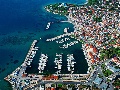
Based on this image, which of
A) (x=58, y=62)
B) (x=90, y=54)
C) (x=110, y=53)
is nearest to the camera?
(x=58, y=62)

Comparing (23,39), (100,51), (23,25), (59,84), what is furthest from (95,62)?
(23,25)

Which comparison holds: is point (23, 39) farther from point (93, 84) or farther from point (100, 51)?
point (93, 84)

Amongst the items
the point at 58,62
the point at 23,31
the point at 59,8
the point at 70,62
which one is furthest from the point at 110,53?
the point at 59,8

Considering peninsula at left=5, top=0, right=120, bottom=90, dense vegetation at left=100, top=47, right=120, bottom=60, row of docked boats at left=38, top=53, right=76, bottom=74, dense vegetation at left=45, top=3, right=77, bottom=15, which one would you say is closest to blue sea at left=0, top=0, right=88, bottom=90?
row of docked boats at left=38, top=53, right=76, bottom=74

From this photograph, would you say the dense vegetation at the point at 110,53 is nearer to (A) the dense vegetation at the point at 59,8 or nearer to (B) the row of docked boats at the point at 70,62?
(B) the row of docked boats at the point at 70,62

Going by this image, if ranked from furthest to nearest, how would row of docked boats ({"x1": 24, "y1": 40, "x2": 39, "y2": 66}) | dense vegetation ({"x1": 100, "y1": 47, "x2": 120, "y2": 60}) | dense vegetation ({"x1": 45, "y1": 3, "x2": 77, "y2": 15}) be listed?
1. dense vegetation ({"x1": 45, "y1": 3, "x2": 77, "y2": 15})
2. dense vegetation ({"x1": 100, "y1": 47, "x2": 120, "y2": 60})
3. row of docked boats ({"x1": 24, "y1": 40, "x2": 39, "y2": 66})

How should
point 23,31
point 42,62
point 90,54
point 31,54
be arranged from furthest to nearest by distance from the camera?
point 23,31 < point 31,54 < point 90,54 < point 42,62

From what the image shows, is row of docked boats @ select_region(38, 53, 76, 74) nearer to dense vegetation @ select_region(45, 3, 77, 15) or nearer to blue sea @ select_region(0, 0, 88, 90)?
blue sea @ select_region(0, 0, 88, 90)

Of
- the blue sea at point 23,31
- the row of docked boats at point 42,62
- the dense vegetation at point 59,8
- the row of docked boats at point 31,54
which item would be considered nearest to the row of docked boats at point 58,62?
the blue sea at point 23,31

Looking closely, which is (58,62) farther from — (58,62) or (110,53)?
(110,53)
